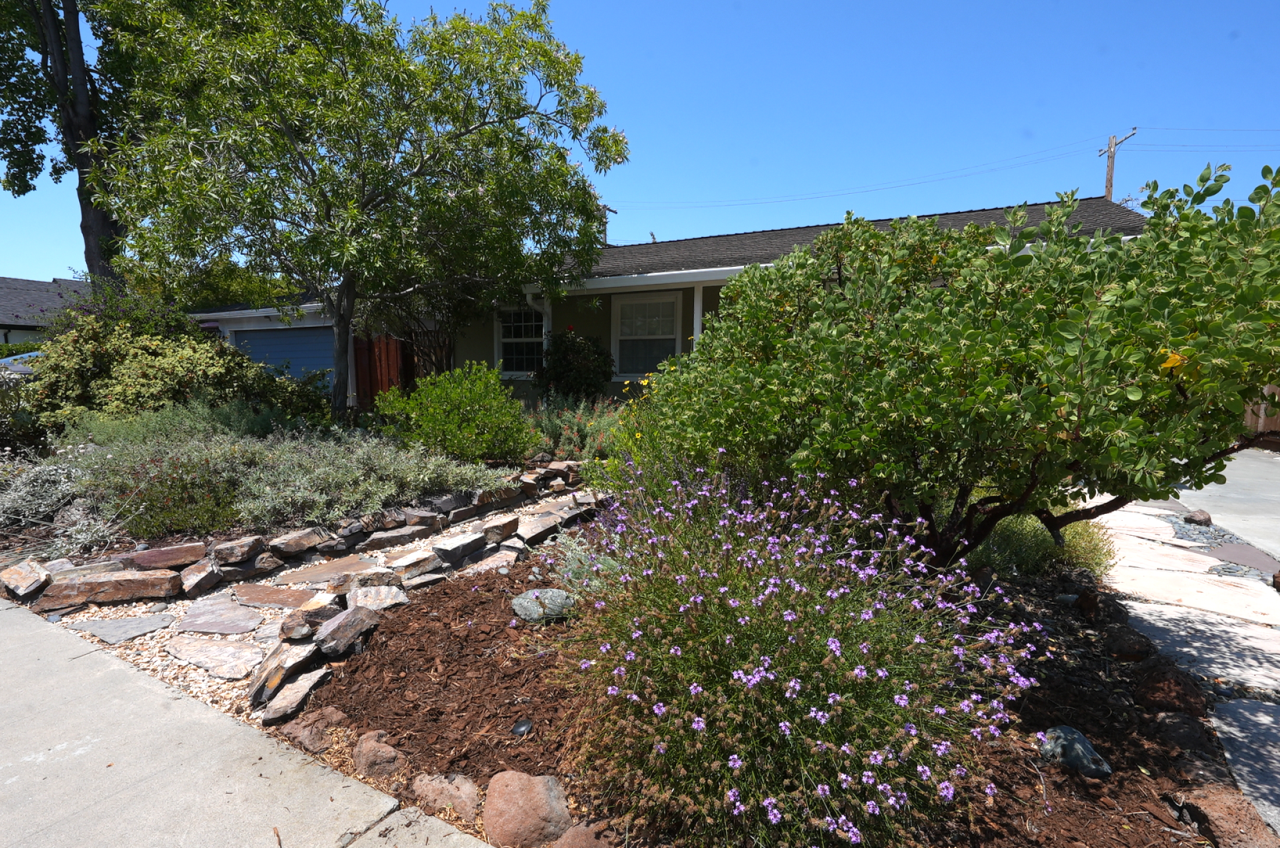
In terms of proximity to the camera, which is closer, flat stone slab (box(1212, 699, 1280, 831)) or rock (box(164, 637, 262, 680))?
flat stone slab (box(1212, 699, 1280, 831))

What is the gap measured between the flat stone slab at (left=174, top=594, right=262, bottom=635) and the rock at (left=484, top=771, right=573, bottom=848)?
2437 millimetres

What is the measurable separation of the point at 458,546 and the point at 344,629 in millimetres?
1334

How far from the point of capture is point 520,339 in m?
12.7

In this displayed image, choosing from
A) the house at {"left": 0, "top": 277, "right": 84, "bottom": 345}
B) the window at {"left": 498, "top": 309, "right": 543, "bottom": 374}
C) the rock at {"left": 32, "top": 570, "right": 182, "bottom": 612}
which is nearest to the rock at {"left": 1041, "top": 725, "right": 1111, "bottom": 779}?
the rock at {"left": 32, "top": 570, "right": 182, "bottom": 612}

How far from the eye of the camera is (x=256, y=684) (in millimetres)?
3211

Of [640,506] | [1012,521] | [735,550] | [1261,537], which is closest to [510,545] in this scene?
[640,506]

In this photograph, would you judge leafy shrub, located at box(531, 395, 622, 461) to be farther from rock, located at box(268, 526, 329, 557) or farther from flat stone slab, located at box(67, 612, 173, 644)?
flat stone slab, located at box(67, 612, 173, 644)

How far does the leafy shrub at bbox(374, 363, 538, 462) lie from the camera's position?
6.76m

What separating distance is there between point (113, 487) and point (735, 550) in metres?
5.56

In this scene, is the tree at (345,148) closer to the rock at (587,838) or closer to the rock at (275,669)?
the rock at (275,669)

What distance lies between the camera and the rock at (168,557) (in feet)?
15.3

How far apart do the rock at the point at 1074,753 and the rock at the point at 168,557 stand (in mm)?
5363

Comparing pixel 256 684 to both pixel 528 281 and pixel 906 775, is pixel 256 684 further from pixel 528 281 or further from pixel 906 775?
pixel 528 281

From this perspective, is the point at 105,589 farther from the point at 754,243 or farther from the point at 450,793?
the point at 754,243
